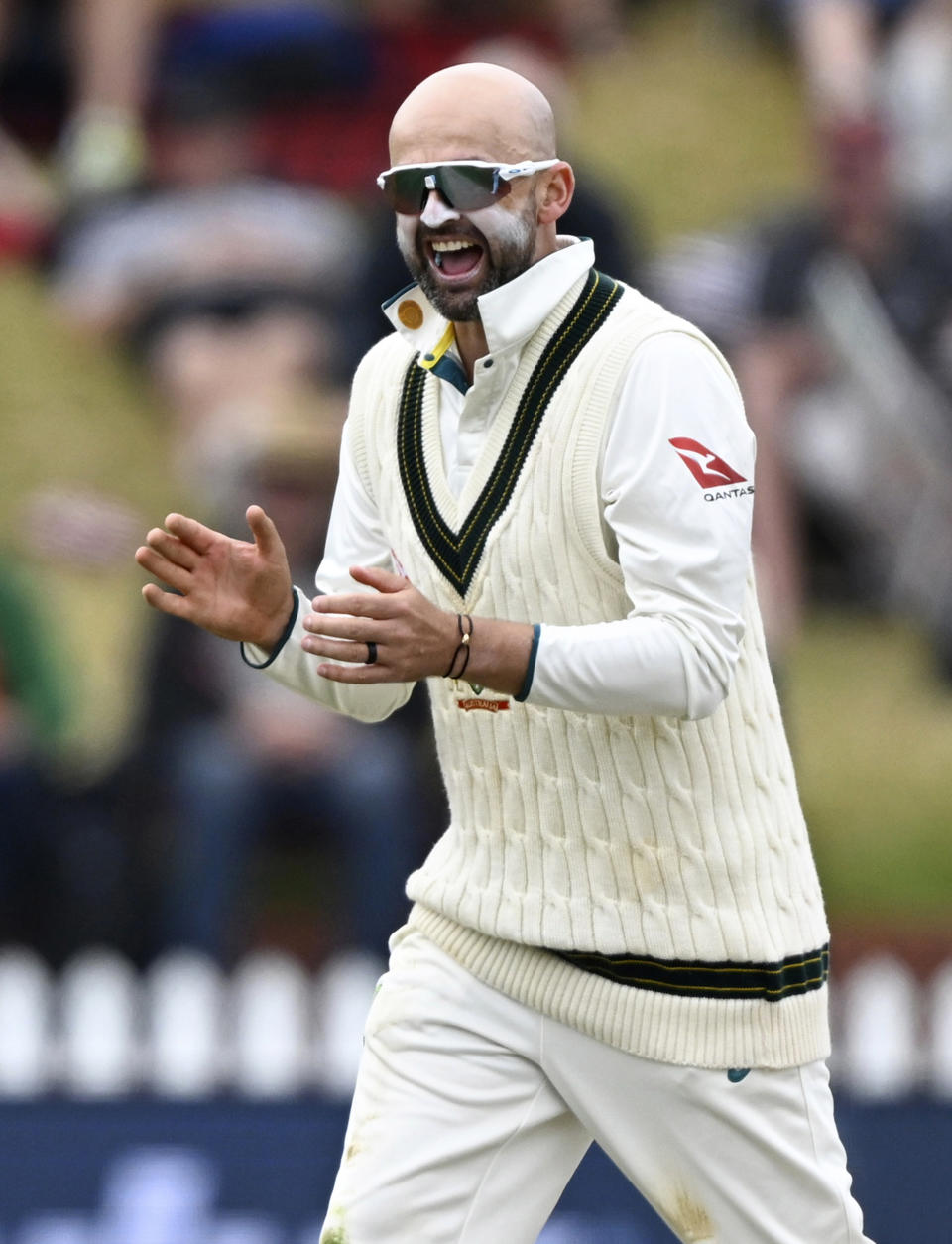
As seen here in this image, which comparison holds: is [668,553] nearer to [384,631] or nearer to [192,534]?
[384,631]

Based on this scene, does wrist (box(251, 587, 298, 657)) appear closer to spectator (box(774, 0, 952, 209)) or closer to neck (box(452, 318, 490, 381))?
neck (box(452, 318, 490, 381))

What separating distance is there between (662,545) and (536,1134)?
2.83 feet

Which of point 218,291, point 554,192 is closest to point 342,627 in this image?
point 554,192

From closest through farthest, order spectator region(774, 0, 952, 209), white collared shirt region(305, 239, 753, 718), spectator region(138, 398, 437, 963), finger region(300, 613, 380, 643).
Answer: finger region(300, 613, 380, 643), white collared shirt region(305, 239, 753, 718), spectator region(138, 398, 437, 963), spectator region(774, 0, 952, 209)

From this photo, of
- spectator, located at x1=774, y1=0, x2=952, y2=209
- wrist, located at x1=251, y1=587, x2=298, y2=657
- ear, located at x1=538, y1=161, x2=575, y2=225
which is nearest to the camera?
ear, located at x1=538, y1=161, x2=575, y2=225

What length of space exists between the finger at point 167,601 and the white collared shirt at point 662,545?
480mm

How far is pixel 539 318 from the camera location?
9.82ft

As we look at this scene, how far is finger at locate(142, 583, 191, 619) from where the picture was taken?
2.92 metres

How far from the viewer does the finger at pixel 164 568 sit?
117 inches

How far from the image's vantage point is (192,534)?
117 inches

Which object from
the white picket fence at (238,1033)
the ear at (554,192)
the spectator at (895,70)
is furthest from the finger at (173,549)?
the spectator at (895,70)

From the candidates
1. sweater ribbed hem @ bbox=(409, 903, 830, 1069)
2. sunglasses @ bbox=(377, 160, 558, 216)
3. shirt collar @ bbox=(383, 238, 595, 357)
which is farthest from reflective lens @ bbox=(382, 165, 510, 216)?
sweater ribbed hem @ bbox=(409, 903, 830, 1069)

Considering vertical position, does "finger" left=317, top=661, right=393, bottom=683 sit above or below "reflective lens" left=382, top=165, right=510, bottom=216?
below

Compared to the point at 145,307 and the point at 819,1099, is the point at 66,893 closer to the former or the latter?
the point at 145,307
